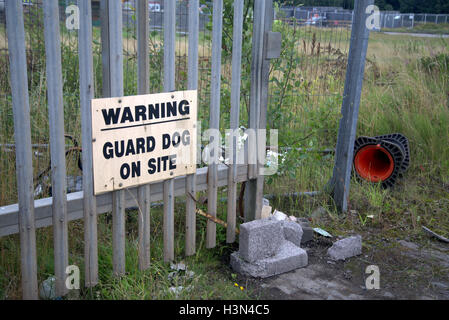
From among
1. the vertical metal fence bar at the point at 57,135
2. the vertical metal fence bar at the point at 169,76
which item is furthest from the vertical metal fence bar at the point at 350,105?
the vertical metal fence bar at the point at 57,135

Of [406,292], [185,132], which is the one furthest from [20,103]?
[406,292]

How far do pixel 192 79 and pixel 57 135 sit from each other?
3.61 ft

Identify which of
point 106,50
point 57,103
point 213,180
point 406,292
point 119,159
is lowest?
point 406,292

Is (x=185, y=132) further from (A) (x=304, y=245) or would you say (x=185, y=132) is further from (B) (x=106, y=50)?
(A) (x=304, y=245)

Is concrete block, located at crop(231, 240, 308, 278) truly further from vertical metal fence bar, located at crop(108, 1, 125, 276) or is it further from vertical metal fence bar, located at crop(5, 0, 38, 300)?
vertical metal fence bar, located at crop(5, 0, 38, 300)

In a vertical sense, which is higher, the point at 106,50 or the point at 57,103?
the point at 106,50

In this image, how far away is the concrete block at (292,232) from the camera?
13.8 feet

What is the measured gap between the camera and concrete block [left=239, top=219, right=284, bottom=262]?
12.3 feet

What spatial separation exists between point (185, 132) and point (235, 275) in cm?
118

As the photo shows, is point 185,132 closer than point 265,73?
Yes

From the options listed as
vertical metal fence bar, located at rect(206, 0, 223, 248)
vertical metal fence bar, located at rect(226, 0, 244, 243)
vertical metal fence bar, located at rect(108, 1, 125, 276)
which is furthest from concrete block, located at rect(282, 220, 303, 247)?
vertical metal fence bar, located at rect(108, 1, 125, 276)

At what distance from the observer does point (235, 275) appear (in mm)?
3725

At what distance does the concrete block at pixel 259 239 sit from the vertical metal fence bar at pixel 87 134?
117 cm

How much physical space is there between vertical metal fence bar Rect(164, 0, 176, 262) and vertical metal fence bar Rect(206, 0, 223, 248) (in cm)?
36
